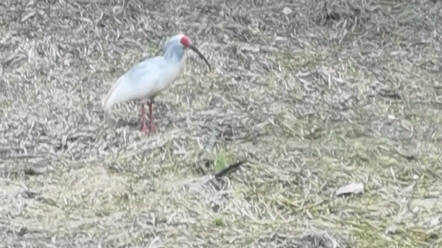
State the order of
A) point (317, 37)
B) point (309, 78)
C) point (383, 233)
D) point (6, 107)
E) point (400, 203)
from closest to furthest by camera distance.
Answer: point (383, 233)
point (400, 203)
point (6, 107)
point (309, 78)
point (317, 37)

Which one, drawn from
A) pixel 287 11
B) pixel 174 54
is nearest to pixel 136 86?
pixel 174 54

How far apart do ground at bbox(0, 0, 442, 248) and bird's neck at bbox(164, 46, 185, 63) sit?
389mm

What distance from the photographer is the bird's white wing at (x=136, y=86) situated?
19.6 ft

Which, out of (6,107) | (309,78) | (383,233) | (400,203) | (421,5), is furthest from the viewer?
(421,5)

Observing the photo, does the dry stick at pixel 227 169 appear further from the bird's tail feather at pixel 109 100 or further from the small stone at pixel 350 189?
the bird's tail feather at pixel 109 100

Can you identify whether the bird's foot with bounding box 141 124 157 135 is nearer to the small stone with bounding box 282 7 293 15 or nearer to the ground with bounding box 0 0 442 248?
the ground with bounding box 0 0 442 248

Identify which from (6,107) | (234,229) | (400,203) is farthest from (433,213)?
(6,107)

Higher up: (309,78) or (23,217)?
(23,217)

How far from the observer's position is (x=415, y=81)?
7168 millimetres

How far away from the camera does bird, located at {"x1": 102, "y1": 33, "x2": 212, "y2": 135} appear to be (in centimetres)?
598

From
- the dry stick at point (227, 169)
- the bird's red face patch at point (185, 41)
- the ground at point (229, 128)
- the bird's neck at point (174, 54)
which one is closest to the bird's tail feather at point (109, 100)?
the ground at point (229, 128)

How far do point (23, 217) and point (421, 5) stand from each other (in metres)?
4.66

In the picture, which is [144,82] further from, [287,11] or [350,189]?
[287,11]

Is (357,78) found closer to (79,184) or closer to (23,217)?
(79,184)
